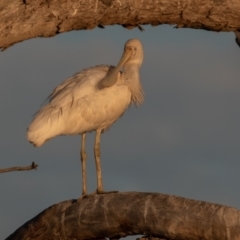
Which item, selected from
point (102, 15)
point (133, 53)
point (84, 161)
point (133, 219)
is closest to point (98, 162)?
point (84, 161)

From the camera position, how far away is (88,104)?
11.0 metres

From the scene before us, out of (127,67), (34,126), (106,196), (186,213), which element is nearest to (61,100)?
(34,126)

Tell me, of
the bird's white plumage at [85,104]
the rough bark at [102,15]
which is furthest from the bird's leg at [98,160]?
the rough bark at [102,15]

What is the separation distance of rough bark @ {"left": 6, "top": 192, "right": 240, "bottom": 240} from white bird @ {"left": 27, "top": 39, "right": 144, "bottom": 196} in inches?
77.2

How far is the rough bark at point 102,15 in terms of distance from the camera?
21.0 ft

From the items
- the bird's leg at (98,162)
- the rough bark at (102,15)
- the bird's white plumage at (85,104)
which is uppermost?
the rough bark at (102,15)

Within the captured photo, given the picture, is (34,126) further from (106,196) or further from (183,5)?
(183,5)

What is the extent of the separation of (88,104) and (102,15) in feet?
13.5

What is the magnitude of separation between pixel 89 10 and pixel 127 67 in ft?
16.6

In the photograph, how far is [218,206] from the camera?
7316 millimetres

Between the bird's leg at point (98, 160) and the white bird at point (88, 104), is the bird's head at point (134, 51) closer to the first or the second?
the white bird at point (88, 104)

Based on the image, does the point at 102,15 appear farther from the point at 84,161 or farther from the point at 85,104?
the point at 84,161

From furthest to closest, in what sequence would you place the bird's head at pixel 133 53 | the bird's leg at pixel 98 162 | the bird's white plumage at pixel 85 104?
the bird's head at pixel 133 53, the bird's leg at pixel 98 162, the bird's white plumage at pixel 85 104

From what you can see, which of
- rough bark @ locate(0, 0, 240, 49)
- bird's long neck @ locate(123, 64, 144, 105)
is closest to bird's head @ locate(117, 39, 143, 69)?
bird's long neck @ locate(123, 64, 144, 105)
